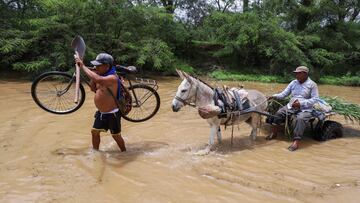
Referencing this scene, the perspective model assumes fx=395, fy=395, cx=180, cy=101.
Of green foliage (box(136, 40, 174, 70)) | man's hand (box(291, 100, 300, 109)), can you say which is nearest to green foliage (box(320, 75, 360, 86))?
green foliage (box(136, 40, 174, 70))

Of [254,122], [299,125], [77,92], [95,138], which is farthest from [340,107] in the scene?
[77,92]

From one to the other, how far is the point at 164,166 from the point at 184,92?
4.22 feet

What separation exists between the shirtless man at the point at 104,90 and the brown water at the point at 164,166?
0.55m

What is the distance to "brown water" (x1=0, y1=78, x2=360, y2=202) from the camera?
16.9 ft

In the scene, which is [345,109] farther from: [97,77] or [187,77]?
[97,77]

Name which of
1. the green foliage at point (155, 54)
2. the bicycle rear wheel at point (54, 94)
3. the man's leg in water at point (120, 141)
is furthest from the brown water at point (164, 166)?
the green foliage at point (155, 54)

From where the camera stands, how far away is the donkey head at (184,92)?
661 cm

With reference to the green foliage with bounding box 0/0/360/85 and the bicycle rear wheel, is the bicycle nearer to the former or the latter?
the bicycle rear wheel

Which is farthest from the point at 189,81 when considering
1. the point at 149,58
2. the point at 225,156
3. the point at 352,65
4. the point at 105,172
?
the point at 352,65

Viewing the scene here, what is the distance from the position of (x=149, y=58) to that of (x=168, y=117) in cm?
732

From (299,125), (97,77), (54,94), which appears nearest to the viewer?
(97,77)

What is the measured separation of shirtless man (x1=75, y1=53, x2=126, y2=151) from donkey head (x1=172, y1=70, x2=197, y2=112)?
982mm

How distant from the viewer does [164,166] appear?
627 cm

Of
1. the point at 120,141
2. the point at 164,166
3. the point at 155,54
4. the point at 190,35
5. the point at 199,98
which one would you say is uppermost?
the point at 190,35
